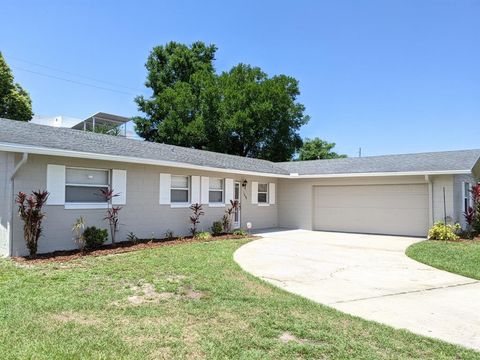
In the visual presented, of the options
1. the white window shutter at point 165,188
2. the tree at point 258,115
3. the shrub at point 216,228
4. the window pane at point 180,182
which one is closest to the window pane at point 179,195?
the window pane at point 180,182

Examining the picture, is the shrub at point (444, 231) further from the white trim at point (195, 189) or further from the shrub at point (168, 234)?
the shrub at point (168, 234)

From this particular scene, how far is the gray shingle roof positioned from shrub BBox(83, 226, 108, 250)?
2331mm

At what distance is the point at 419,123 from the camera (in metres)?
26.5

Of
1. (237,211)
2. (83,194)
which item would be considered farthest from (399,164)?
(83,194)

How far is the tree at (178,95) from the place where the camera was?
3266cm

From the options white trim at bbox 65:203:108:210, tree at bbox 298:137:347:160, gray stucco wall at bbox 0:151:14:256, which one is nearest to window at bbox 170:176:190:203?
white trim at bbox 65:203:108:210

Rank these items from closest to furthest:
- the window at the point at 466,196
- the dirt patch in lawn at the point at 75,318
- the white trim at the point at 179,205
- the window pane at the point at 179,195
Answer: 1. the dirt patch in lawn at the point at 75,318
2. the white trim at the point at 179,205
3. the window pane at the point at 179,195
4. the window at the point at 466,196

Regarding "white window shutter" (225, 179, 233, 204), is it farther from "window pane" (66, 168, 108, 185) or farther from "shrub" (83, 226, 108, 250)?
"shrub" (83, 226, 108, 250)

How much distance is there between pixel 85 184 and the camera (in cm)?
1169

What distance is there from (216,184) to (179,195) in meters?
2.17

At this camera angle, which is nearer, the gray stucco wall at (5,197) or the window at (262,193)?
the gray stucco wall at (5,197)

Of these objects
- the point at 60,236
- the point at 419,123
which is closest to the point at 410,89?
the point at 419,123

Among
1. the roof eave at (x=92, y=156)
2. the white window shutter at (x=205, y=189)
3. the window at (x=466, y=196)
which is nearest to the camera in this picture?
the roof eave at (x=92, y=156)

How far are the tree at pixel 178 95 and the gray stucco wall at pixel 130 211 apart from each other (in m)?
15.9
